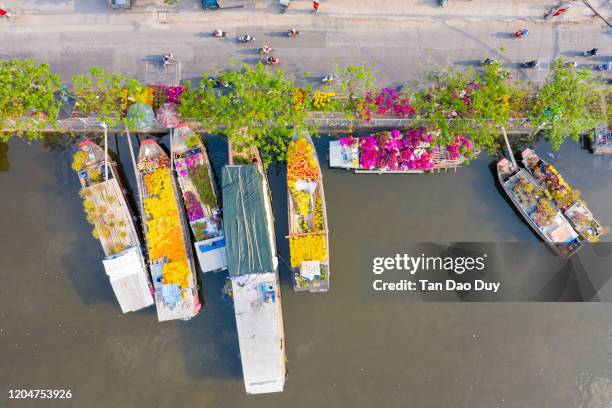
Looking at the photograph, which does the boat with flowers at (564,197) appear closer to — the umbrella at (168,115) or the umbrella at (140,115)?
the umbrella at (168,115)

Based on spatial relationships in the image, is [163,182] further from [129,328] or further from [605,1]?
[605,1]

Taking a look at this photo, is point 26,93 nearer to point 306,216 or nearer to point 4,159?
point 4,159

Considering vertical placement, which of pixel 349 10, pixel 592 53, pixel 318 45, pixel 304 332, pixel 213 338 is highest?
pixel 349 10

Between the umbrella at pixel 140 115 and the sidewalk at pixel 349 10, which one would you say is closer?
the umbrella at pixel 140 115

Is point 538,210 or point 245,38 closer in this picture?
point 245,38

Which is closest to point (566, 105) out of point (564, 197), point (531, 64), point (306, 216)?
point (531, 64)

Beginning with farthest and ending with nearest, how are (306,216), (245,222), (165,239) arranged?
(306,216) → (165,239) → (245,222)

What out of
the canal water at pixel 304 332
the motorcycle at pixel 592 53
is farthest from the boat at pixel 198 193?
the motorcycle at pixel 592 53

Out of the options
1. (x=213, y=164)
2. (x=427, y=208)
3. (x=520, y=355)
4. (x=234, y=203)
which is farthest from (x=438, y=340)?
(x=213, y=164)
